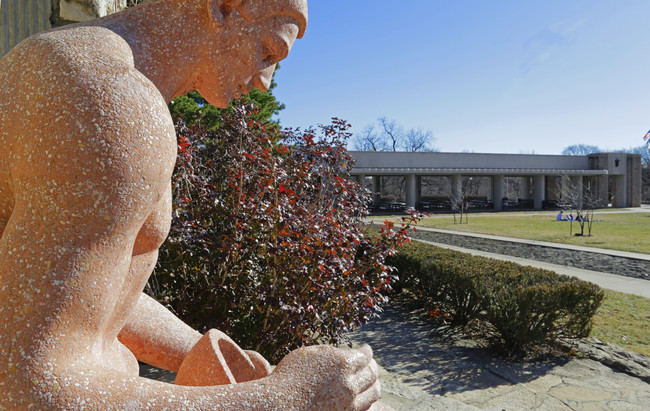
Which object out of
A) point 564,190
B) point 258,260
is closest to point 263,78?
point 258,260

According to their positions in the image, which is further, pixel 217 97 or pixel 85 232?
pixel 217 97

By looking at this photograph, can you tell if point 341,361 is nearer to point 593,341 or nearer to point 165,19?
point 165,19

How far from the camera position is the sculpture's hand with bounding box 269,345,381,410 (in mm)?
864

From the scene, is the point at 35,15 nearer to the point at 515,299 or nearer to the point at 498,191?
the point at 515,299

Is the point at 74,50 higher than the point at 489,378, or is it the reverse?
the point at 74,50

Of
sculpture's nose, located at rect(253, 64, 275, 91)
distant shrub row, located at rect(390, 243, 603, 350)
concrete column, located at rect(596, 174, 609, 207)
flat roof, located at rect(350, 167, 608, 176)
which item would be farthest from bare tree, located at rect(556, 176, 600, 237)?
sculpture's nose, located at rect(253, 64, 275, 91)

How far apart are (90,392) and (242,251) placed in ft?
11.8

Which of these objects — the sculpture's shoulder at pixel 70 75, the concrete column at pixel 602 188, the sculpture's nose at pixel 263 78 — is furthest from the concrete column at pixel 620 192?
the sculpture's shoulder at pixel 70 75

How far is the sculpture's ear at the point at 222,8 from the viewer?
1.08 metres

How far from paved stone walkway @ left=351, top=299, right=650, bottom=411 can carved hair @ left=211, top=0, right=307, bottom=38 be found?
2.94 meters

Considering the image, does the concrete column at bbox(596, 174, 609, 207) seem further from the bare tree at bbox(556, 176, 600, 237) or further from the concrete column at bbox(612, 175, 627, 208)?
the concrete column at bbox(612, 175, 627, 208)

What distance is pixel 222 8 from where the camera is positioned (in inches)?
43.3

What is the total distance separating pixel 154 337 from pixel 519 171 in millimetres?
39278

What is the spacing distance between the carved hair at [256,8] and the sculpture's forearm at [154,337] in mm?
911
